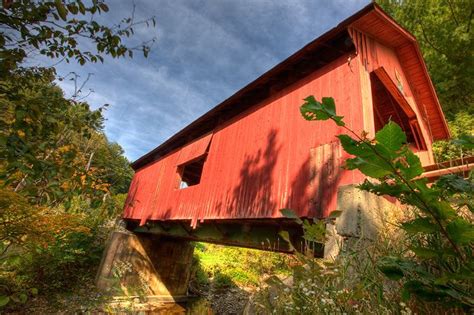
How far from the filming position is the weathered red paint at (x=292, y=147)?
173 inches

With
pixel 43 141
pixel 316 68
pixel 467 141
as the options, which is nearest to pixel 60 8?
pixel 43 141

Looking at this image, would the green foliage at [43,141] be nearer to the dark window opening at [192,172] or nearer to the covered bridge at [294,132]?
the covered bridge at [294,132]

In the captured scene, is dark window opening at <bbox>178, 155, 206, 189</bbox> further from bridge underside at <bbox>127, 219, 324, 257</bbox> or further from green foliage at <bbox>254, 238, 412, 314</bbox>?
green foliage at <bbox>254, 238, 412, 314</bbox>

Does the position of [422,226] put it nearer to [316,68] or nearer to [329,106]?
[329,106]

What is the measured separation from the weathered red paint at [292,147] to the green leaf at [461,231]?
3.15m

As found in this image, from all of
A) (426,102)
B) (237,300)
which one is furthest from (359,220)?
(237,300)

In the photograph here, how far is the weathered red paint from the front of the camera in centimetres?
439

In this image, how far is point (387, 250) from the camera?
1.93 m

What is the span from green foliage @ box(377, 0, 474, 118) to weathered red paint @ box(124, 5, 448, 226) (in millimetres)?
5726

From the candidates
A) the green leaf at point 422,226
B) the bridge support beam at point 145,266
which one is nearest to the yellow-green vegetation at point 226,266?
the bridge support beam at point 145,266

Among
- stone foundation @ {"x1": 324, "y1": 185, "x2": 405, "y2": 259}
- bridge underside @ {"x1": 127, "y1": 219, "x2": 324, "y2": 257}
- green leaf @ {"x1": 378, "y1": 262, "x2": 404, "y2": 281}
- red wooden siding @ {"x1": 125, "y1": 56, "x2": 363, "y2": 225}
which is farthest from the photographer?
bridge underside @ {"x1": 127, "y1": 219, "x2": 324, "y2": 257}

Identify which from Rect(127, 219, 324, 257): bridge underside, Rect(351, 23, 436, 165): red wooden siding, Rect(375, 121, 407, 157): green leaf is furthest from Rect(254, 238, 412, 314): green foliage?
Rect(351, 23, 436, 165): red wooden siding

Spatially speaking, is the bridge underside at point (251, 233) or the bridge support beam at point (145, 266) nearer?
the bridge underside at point (251, 233)

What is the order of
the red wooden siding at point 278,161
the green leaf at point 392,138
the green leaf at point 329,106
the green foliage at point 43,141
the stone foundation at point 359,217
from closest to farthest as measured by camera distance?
the green leaf at point 392,138, the green leaf at point 329,106, the green foliage at point 43,141, the stone foundation at point 359,217, the red wooden siding at point 278,161
